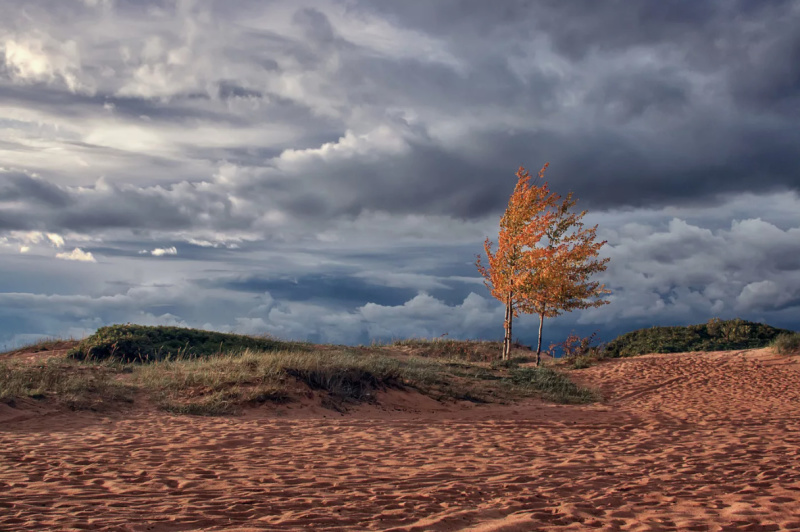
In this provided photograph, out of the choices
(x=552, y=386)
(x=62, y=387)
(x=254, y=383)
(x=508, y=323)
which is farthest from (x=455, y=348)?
(x=62, y=387)

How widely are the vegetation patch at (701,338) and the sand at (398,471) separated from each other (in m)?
16.7

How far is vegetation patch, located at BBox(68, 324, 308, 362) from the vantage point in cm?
2380

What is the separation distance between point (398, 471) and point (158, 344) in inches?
827

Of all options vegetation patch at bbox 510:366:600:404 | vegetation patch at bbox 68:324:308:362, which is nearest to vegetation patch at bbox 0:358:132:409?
vegetation patch at bbox 68:324:308:362

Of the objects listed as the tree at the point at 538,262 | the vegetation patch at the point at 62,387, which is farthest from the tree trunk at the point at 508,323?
the vegetation patch at the point at 62,387

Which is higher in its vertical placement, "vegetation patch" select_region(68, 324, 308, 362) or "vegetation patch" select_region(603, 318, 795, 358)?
"vegetation patch" select_region(603, 318, 795, 358)

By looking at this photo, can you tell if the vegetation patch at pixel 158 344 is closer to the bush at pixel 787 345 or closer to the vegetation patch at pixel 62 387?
the vegetation patch at pixel 62 387

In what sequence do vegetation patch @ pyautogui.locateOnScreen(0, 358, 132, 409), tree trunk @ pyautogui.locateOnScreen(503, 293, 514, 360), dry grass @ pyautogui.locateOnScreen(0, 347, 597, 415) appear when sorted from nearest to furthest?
vegetation patch @ pyautogui.locateOnScreen(0, 358, 132, 409)
dry grass @ pyautogui.locateOnScreen(0, 347, 597, 415)
tree trunk @ pyautogui.locateOnScreen(503, 293, 514, 360)

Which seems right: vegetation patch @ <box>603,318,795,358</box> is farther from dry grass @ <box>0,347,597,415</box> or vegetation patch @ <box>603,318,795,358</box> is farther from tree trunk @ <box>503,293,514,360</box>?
dry grass @ <box>0,347,597,415</box>

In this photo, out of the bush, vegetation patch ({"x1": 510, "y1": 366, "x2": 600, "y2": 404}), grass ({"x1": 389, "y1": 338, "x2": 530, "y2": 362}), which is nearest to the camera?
vegetation patch ({"x1": 510, "y1": 366, "x2": 600, "y2": 404})

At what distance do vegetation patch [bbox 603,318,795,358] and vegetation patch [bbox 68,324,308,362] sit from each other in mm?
18572

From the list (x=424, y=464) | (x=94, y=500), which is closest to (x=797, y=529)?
(x=424, y=464)

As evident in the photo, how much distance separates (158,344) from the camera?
26.2 metres

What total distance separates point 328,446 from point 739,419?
11.4 meters
